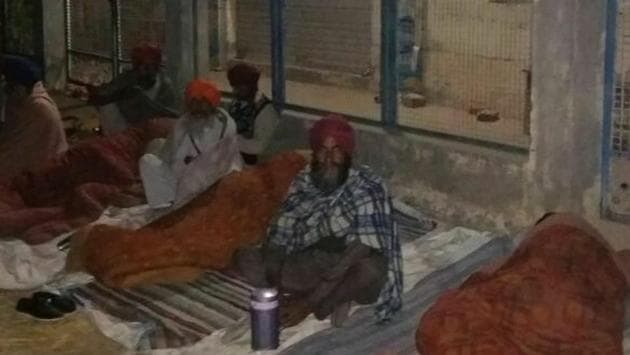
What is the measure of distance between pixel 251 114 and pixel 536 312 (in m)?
3.78

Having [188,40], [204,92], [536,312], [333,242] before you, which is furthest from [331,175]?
[188,40]

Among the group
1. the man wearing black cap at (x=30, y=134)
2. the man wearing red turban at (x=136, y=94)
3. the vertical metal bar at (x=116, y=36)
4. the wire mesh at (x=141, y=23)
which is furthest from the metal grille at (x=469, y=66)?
the vertical metal bar at (x=116, y=36)

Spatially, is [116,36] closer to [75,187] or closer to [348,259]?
[75,187]

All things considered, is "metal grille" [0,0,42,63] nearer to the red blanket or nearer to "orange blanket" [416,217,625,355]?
the red blanket

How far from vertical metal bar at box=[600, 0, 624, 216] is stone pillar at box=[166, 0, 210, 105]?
4355 mm

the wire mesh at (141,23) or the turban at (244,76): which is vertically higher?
the wire mesh at (141,23)

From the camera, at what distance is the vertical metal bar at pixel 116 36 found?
10984mm

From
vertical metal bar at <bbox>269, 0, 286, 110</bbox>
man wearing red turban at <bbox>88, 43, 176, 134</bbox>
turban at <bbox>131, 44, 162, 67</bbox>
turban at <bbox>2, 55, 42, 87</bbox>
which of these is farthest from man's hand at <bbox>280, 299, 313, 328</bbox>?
turban at <bbox>131, 44, 162, 67</bbox>

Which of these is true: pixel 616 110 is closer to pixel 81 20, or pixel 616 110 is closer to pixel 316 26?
pixel 316 26

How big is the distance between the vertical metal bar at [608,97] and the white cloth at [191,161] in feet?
7.96

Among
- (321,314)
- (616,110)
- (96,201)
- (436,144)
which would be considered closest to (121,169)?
Result: (96,201)

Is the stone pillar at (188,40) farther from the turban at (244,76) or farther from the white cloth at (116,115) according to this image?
the turban at (244,76)

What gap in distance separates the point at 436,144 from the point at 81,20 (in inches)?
257

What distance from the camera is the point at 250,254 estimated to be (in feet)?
18.1
